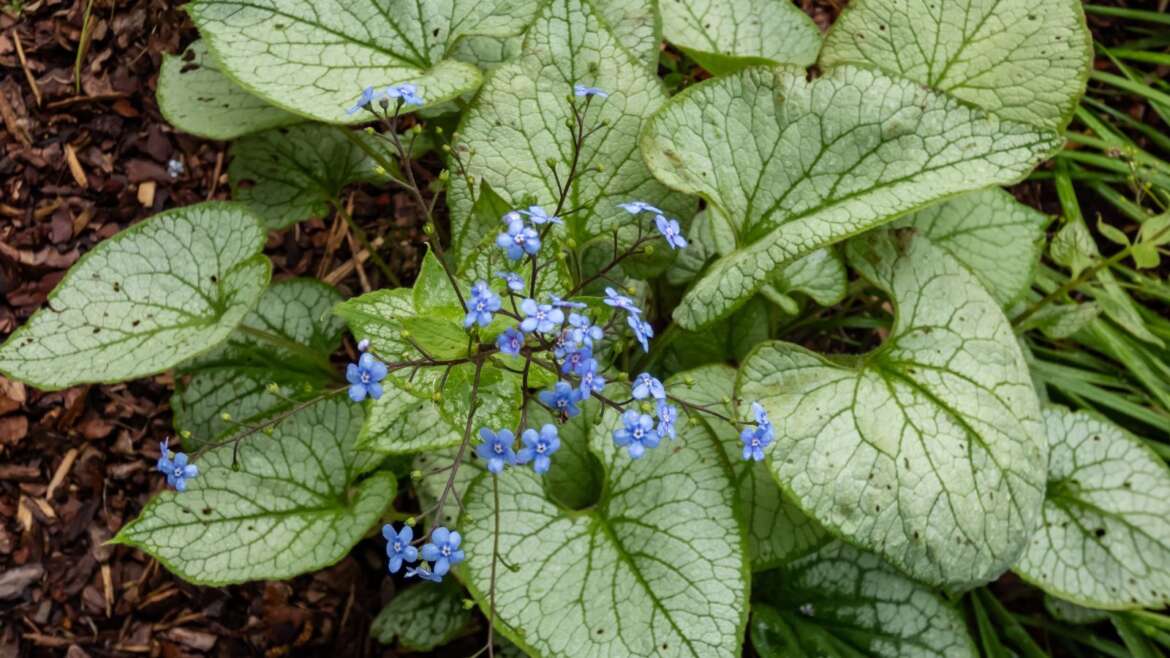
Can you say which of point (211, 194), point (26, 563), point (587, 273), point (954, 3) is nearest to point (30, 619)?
point (26, 563)

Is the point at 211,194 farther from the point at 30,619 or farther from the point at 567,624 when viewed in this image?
the point at 567,624

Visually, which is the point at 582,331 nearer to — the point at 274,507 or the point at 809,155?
the point at 809,155

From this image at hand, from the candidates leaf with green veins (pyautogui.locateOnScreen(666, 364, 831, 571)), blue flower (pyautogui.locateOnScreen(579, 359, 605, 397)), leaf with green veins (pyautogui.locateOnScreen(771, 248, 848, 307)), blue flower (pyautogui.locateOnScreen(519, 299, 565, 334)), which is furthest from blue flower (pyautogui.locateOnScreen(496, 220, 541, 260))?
leaf with green veins (pyautogui.locateOnScreen(771, 248, 848, 307))

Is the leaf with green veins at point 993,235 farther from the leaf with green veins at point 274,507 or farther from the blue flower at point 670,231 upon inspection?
the leaf with green veins at point 274,507

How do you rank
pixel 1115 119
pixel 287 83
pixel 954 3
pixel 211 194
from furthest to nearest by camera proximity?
pixel 1115 119 < pixel 211 194 < pixel 954 3 < pixel 287 83

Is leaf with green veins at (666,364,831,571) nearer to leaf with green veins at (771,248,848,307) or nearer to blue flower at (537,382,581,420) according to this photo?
leaf with green veins at (771,248,848,307)

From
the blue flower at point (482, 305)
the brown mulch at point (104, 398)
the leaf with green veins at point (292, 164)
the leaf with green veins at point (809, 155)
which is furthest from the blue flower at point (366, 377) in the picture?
the brown mulch at point (104, 398)
